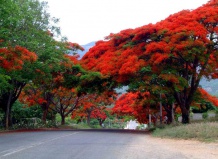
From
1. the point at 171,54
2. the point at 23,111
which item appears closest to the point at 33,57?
the point at 171,54

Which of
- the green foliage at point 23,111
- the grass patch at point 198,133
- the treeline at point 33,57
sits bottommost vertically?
the grass patch at point 198,133

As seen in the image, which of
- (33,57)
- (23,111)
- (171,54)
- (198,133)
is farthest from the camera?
(23,111)

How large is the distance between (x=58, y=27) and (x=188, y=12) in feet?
33.9

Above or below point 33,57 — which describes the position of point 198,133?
below

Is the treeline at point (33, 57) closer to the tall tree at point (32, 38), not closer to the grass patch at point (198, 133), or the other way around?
the tall tree at point (32, 38)

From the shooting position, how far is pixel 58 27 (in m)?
27.2

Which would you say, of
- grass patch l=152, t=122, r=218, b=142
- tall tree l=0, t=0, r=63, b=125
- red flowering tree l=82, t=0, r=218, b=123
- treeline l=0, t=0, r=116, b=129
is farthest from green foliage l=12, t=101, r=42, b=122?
grass patch l=152, t=122, r=218, b=142

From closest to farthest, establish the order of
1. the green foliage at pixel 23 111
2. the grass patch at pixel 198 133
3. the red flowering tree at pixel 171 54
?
the grass patch at pixel 198 133 → the red flowering tree at pixel 171 54 → the green foliage at pixel 23 111

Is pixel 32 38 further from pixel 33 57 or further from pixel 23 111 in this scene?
pixel 23 111

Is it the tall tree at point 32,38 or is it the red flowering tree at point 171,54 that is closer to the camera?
the tall tree at point 32,38

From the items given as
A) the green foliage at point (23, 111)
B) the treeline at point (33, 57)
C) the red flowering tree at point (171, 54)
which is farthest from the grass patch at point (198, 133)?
the green foliage at point (23, 111)

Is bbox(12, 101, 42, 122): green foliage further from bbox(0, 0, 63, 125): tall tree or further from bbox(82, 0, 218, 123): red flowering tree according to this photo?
bbox(82, 0, 218, 123): red flowering tree

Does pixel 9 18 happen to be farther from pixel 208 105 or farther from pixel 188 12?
pixel 208 105

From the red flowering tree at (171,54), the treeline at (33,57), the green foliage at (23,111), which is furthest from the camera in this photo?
the green foliage at (23,111)
